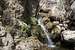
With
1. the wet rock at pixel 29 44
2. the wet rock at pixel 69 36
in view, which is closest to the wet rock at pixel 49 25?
the wet rock at pixel 69 36

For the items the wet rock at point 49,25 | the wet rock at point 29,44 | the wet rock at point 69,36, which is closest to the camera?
the wet rock at point 29,44

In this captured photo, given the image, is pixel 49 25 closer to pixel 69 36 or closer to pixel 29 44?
pixel 69 36

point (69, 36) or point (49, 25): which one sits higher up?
point (49, 25)

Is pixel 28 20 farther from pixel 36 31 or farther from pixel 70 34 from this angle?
pixel 70 34

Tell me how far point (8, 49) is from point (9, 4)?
2876mm

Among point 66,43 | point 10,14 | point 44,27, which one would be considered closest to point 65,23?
point 44,27

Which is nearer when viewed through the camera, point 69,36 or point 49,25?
point 69,36

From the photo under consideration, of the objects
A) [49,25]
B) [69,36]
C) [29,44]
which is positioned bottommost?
[69,36]

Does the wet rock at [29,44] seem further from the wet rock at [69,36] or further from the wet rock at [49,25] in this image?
the wet rock at [49,25]

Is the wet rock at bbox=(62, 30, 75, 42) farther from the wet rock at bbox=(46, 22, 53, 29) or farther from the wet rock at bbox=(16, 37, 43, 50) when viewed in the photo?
the wet rock at bbox=(16, 37, 43, 50)

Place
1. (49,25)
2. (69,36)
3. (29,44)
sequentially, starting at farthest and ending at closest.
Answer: (49,25)
(69,36)
(29,44)

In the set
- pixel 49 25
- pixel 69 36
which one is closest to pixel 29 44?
pixel 69 36

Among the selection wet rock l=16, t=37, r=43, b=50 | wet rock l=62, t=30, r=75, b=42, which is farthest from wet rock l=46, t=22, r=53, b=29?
wet rock l=16, t=37, r=43, b=50

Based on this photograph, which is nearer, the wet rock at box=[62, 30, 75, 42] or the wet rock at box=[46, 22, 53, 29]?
the wet rock at box=[62, 30, 75, 42]
